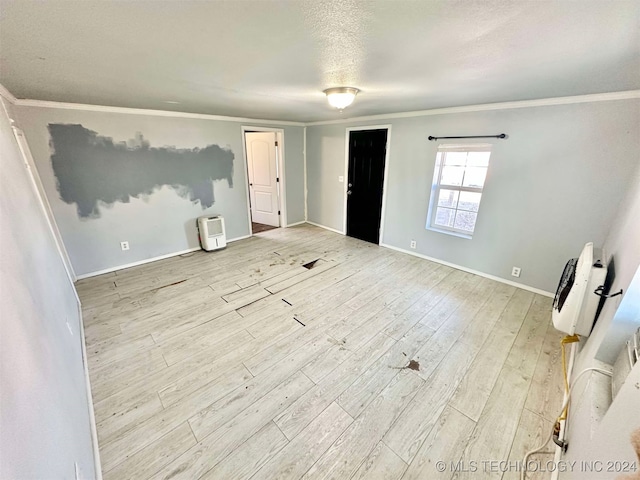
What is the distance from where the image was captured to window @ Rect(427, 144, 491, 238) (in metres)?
3.23

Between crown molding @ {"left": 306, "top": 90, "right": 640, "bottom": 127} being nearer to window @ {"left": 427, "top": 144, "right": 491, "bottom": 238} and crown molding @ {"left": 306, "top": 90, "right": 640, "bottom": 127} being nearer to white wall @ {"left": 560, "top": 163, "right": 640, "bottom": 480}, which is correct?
window @ {"left": 427, "top": 144, "right": 491, "bottom": 238}

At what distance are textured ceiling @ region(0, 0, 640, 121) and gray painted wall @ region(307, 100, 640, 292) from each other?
1.35 ft

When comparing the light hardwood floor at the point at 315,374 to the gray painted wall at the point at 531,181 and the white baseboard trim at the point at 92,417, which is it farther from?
the gray painted wall at the point at 531,181

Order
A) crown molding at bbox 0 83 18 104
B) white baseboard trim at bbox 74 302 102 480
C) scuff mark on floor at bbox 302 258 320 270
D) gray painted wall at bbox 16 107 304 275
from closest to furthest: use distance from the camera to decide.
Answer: white baseboard trim at bbox 74 302 102 480
crown molding at bbox 0 83 18 104
gray painted wall at bbox 16 107 304 275
scuff mark on floor at bbox 302 258 320 270

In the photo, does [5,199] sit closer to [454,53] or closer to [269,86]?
[269,86]

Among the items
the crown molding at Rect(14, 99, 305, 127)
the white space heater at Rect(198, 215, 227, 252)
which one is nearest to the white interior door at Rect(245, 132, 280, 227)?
the crown molding at Rect(14, 99, 305, 127)

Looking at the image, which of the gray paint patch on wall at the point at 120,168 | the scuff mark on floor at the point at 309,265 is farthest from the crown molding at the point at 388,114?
the scuff mark on floor at the point at 309,265

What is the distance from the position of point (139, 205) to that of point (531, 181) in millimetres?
5093

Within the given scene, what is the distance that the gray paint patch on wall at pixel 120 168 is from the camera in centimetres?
299

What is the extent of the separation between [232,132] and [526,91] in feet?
12.9

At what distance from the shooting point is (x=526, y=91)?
2.26 m

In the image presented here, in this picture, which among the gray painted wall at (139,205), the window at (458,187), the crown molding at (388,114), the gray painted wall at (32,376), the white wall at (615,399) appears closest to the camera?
the gray painted wall at (32,376)

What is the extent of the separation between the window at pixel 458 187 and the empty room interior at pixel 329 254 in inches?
1.1

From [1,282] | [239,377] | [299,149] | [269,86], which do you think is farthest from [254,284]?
[299,149]
